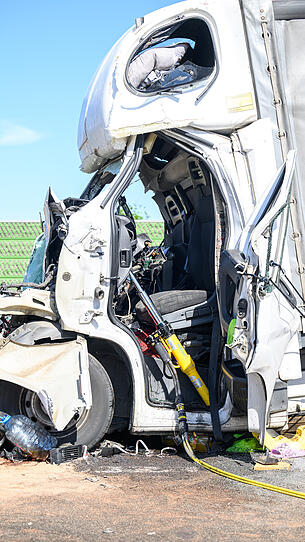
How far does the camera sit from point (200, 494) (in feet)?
14.9

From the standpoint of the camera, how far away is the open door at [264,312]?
5.08 meters

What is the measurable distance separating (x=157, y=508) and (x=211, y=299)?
2238mm

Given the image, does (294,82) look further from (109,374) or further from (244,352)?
(109,374)

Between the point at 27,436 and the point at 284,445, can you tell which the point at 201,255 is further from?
the point at 27,436

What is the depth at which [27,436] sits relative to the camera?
18.0ft

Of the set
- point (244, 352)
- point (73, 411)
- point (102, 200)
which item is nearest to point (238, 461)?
point (244, 352)

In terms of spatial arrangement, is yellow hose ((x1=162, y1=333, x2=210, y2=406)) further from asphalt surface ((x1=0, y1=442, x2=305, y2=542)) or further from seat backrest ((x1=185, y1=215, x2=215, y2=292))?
seat backrest ((x1=185, y1=215, x2=215, y2=292))

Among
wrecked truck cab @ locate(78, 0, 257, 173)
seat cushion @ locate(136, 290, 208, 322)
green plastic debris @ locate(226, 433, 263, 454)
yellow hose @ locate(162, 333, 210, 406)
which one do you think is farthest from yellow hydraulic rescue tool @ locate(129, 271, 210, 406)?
wrecked truck cab @ locate(78, 0, 257, 173)

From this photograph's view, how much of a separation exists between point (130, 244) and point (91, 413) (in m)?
1.37

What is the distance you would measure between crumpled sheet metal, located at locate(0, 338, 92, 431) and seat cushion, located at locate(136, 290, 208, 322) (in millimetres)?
611

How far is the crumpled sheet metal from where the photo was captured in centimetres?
539

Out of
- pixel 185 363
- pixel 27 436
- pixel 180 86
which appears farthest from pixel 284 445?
pixel 180 86

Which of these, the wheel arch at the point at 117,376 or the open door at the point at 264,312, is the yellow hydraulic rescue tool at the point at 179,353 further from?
the open door at the point at 264,312

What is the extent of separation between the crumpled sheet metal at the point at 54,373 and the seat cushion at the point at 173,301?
2.00 feet
